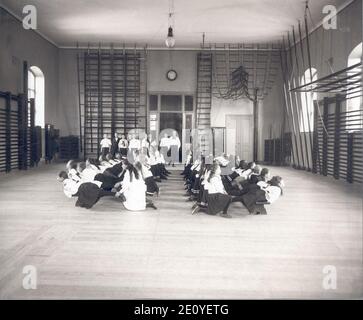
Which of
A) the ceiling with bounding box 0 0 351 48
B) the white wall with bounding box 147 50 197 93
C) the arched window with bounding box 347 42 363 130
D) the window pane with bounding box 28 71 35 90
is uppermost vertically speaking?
the ceiling with bounding box 0 0 351 48

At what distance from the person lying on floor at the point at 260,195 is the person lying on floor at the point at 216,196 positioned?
287mm

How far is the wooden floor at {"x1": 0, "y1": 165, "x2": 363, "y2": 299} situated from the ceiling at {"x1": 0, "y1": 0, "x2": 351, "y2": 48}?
17.7 feet

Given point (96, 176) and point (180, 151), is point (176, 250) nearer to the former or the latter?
point (96, 176)

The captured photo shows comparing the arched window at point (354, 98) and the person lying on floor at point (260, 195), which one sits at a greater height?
the arched window at point (354, 98)

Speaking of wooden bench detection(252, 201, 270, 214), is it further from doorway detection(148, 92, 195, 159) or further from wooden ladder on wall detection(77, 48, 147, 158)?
doorway detection(148, 92, 195, 159)

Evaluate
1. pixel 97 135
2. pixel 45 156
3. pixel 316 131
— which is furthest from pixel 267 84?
pixel 45 156

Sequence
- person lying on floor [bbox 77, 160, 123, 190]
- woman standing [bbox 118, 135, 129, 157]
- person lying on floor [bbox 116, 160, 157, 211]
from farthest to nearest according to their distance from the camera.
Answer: woman standing [bbox 118, 135, 129, 157] < person lying on floor [bbox 77, 160, 123, 190] < person lying on floor [bbox 116, 160, 157, 211]

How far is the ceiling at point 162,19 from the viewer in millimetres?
10008

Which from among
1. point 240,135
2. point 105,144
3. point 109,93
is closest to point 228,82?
point 240,135

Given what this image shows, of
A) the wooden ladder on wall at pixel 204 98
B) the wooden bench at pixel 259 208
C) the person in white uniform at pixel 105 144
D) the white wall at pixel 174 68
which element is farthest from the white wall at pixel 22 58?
the wooden bench at pixel 259 208

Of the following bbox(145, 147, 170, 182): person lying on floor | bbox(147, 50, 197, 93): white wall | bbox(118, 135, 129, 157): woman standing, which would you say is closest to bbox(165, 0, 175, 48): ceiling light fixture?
bbox(145, 147, 170, 182): person lying on floor

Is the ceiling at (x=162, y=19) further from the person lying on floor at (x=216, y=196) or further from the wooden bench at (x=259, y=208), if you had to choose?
the wooden bench at (x=259, y=208)

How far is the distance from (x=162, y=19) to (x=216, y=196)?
7.26 meters

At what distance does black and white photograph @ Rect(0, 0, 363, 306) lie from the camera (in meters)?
3.43
